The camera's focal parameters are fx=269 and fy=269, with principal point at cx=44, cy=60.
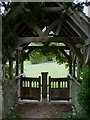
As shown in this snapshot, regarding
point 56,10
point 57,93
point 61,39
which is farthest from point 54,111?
point 56,10

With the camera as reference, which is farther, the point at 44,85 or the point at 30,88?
the point at 44,85

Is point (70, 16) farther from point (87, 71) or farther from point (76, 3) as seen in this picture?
point (87, 71)

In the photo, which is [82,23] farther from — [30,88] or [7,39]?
[30,88]

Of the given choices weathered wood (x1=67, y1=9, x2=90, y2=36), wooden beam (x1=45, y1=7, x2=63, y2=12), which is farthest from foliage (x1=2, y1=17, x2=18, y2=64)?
weathered wood (x1=67, y1=9, x2=90, y2=36)

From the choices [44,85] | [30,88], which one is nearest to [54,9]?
[30,88]

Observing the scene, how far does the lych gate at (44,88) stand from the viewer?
1091cm

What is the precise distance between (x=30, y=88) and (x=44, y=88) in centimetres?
72

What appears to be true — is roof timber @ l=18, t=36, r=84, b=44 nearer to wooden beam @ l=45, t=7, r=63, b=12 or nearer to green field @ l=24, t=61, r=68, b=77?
wooden beam @ l=45, t=7, r=63, b=12

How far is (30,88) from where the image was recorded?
36.0ft

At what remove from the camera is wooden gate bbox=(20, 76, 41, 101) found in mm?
10930

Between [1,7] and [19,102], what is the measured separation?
17.2 ft

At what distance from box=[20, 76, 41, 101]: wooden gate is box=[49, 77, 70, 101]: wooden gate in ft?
1.72

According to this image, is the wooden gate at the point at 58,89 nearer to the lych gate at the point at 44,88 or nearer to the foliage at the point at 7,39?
the lych gate at the point at 44,88

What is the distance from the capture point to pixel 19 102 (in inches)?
424
